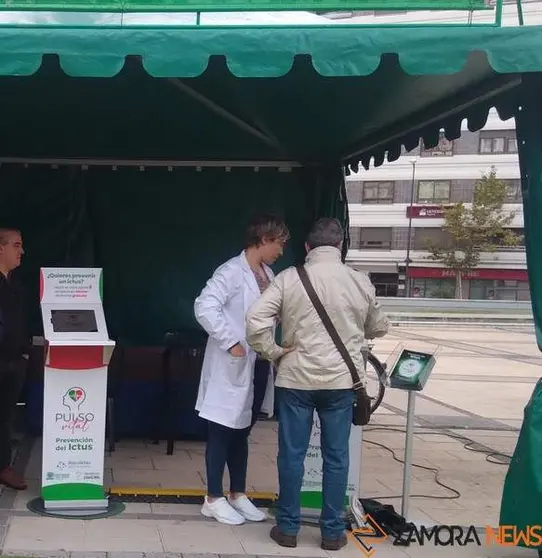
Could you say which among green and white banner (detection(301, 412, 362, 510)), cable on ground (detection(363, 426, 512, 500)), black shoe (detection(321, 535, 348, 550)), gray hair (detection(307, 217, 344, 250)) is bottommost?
cable on ground (detection(363, 426, 512, 500))

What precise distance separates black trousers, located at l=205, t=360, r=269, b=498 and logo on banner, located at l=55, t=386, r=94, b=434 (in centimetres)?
75

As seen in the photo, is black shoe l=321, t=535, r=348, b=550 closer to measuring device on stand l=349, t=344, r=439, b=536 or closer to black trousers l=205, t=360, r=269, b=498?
measuring device on stand l=349, t=344, r=439, b=536

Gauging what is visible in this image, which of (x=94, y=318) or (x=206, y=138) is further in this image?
(x=206, y=138)

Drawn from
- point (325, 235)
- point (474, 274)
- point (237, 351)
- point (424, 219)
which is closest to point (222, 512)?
point (237, 351)

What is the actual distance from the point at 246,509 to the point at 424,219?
4353 cm

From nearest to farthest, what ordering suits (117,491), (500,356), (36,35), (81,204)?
(36,35)
(117,491)
(81,204)
(500,356)

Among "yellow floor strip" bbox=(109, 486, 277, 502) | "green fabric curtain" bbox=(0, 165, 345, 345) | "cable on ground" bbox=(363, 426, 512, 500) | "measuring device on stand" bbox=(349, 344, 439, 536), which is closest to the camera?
"measuring device on stand" bbox=(349, 344, 439, 536)

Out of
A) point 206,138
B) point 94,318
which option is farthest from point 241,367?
point 206,138

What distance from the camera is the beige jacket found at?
392 centimetres

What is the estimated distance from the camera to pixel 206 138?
6594mm

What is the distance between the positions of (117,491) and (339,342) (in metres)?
1.98

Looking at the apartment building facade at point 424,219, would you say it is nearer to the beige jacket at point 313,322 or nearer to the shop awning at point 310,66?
the shop awning at point 310,66

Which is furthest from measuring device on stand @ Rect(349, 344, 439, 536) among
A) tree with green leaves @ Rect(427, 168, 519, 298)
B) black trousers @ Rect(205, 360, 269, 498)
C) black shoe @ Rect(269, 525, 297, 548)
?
tree with green leaves @ Rect(427, 168, 519, 298)

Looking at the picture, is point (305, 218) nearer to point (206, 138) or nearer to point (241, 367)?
point (206, 138)
